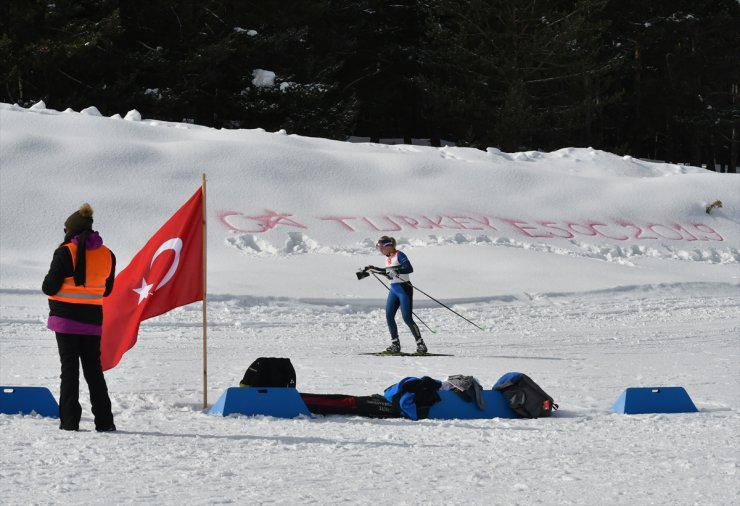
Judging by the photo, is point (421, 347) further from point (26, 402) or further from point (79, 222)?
point (79, 222)

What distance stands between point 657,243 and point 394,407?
1761 cm

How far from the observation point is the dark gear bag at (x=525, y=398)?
28.1 feet

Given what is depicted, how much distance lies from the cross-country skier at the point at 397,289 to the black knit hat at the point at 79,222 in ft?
19.6

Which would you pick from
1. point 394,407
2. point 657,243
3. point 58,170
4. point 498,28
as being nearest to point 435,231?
point 657,243

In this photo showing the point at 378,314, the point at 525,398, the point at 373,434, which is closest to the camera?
the point at 373,434

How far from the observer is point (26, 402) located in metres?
8.09

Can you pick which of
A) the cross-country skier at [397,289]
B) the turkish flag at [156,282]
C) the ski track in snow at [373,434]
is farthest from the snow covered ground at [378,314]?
the turkish flag at [156,282]

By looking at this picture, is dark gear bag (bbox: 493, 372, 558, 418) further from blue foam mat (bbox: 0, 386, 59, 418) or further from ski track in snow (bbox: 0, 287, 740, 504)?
blue foam mat (bbox: 0, 386, 59, 418)

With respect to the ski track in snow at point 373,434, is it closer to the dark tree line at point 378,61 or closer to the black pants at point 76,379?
the black pants at point 76,379

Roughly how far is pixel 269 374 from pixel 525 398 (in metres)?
1.94

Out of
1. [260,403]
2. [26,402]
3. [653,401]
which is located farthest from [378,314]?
[26,402]

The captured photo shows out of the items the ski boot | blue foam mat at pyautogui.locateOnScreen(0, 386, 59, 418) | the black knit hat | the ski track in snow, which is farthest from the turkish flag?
the ski boot

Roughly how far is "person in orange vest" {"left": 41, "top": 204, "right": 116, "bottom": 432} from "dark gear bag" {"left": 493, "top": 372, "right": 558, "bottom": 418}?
9.73 feet

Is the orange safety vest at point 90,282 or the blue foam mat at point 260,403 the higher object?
the orange safety vest at point 90,282
